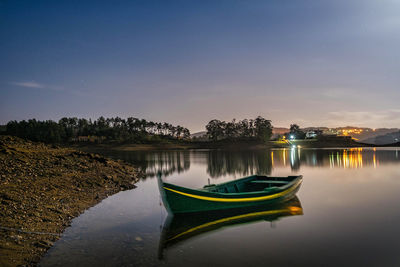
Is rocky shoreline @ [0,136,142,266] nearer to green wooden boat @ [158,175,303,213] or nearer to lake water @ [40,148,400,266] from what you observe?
lake water @ [40,148,400,266]

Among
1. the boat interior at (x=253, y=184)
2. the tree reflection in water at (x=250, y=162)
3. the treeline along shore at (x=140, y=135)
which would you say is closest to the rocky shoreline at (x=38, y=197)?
the boat interior at (x=253, y=184)

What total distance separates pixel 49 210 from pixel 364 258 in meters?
12.8

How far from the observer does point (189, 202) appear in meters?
12.8

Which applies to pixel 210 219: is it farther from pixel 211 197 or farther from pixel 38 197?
pixel 38 197

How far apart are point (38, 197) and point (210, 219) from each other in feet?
27.7

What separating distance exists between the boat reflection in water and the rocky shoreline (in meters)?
4.33

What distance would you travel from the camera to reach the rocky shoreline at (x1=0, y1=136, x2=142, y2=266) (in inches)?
338

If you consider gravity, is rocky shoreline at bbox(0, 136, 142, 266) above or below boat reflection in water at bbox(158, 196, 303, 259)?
above

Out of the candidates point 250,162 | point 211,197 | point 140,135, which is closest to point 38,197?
point 211,197

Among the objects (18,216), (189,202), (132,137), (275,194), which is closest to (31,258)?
(18,216)

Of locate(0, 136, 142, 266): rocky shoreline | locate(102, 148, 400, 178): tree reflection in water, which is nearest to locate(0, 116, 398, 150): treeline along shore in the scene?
locate(102, 148, 400, 178): tree reflection in water

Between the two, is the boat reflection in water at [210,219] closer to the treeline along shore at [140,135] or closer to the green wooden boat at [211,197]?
the green wooden boat at [211,197]

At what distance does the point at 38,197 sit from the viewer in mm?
13219

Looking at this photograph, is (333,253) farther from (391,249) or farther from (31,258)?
(31,258)
